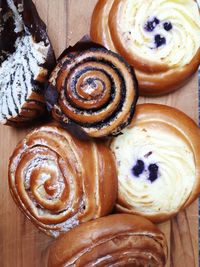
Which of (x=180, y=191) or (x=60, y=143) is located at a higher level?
(x=60, y=143)

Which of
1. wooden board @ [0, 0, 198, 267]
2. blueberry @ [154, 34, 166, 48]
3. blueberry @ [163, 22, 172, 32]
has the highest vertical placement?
blueberry @ [163, 22, 172, 32]

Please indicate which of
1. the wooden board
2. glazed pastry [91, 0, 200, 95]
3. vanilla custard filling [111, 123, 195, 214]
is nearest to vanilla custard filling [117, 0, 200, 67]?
glazed pastry [91, 0, 200, 95]

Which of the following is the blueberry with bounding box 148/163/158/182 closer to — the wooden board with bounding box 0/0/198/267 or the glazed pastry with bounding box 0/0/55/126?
the wooden board with bounding box 0/0/198/267

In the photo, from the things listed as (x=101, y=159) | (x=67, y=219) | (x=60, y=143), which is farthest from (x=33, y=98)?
(x=67, y=219)

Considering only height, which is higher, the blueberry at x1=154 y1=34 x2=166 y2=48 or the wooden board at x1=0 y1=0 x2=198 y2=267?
the blueberry at x1=154 y1=34 x2=166 y2=48

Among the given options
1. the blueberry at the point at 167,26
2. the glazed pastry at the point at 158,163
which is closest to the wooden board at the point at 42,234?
the glazed pastry at the point at 158,163

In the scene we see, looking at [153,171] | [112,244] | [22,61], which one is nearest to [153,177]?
[153,171]

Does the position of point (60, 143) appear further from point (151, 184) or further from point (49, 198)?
point (151, 184)
